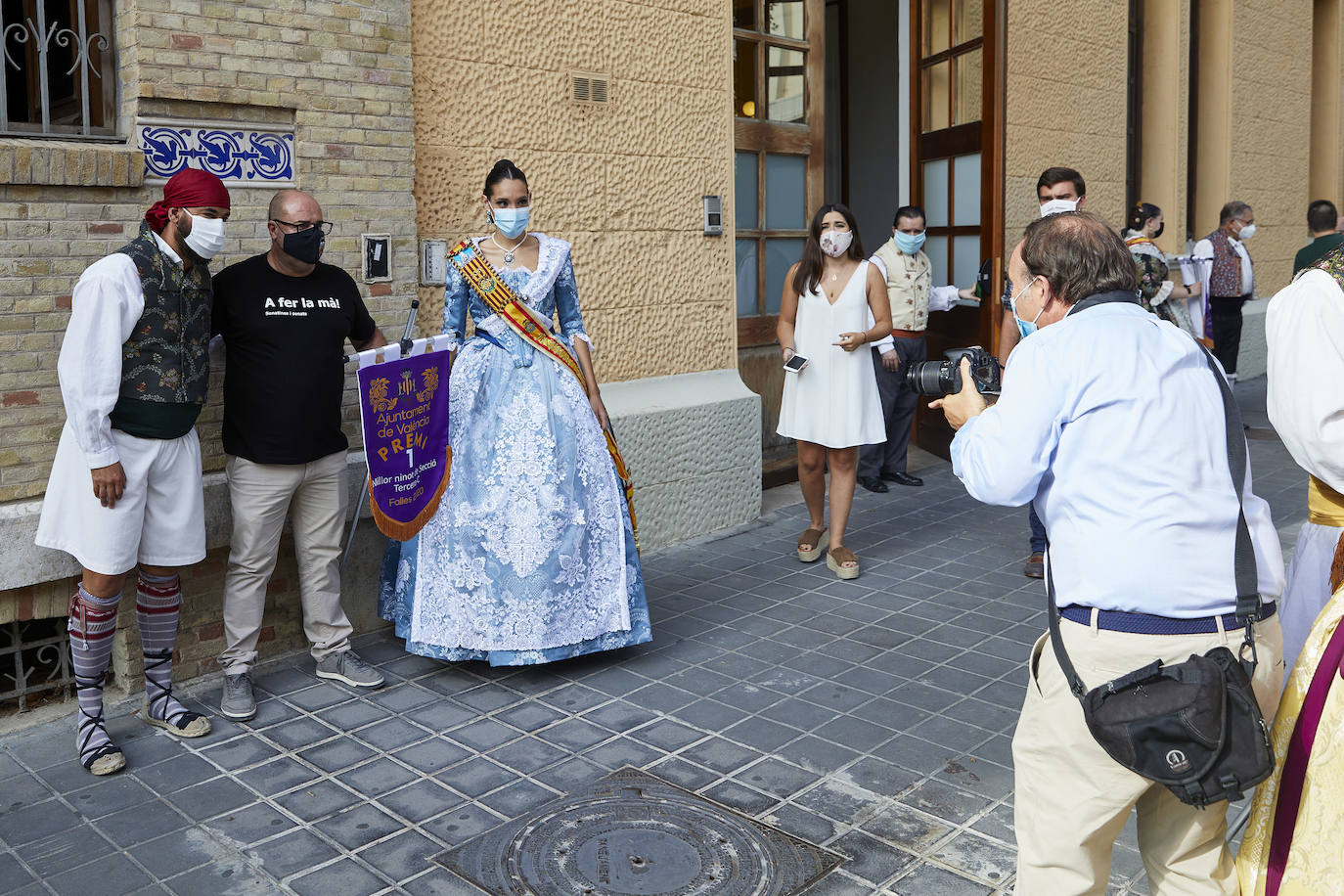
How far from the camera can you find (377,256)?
16.1 ft

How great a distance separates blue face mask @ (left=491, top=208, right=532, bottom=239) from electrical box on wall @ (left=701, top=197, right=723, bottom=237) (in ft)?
7.04

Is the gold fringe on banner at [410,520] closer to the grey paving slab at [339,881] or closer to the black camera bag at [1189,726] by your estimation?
the grey paving slab at [339,881]

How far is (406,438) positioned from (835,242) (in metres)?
2.48

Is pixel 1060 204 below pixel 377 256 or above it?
above

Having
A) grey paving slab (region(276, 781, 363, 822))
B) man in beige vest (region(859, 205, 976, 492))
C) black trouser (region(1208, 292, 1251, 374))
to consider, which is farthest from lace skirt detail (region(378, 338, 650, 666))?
black trouser (region(1208, 292, 1251, 374))

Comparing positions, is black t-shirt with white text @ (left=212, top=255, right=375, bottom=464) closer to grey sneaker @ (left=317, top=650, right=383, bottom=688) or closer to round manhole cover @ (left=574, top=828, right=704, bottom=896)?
grey sneaker @ (left=317, top=650, right=383, bottom=688)

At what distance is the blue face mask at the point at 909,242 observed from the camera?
7629mm

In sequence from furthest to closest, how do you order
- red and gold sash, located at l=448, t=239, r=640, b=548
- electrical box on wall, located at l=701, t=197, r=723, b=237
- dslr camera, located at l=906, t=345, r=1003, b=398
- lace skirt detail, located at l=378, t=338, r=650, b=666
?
electrical box on wall, located at l=701, t=197, r=723, b=237 → red and gold sash, located at l=448, t=239, r=640, b=548 → lace skirt detail, located at l=378, t=338, r=650, b=666 → dslr camera, located at l=906, t=345, r=1003, b=398

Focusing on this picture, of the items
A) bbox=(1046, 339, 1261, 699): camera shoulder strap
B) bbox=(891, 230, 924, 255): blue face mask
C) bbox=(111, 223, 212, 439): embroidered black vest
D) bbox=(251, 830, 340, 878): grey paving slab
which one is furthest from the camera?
bbox=(891, 230, 924, 255): blue face mask

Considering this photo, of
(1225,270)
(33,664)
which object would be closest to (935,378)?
→ (33,664)

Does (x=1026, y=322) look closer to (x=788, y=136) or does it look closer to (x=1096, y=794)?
(x=1096, y=794)

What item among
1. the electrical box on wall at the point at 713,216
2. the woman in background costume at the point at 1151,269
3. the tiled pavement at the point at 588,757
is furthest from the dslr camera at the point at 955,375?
the electrical box on wall at the point at 713,216

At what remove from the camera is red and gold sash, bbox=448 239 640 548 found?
4594mm

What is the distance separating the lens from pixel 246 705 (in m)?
4.20
